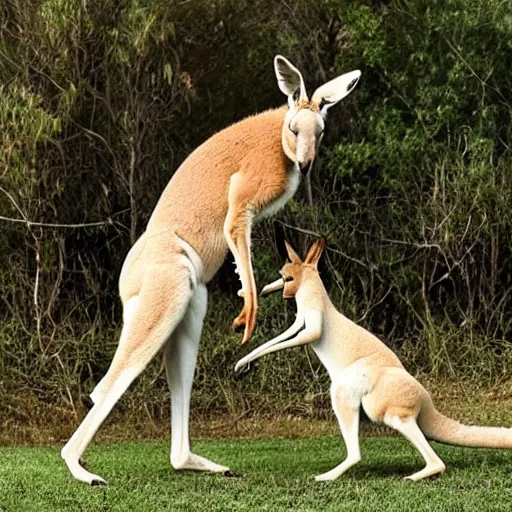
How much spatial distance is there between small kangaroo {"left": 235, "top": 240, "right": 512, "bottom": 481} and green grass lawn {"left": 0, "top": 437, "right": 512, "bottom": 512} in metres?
0.19

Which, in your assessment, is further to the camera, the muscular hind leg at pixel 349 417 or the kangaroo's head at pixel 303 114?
the kangaroo's head at pixel 303 114

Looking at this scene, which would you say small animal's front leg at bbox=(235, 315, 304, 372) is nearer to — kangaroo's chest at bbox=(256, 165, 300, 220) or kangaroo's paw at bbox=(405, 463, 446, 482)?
kangaroo's chest at bbox=(256, 165, 300, 220)

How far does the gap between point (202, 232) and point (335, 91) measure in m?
1.03

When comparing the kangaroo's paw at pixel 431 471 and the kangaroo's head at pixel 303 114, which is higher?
the kangaroo's head at pixel 303 114

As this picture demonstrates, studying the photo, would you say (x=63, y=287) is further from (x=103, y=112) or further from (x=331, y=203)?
(x=331, y=203)

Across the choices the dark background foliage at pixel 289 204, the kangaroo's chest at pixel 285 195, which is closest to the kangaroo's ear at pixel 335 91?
the kangaroo's chest at pixel 285 195

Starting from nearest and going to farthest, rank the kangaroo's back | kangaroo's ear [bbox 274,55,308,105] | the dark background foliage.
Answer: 1. the kangaroo's back
2. kangaroo's ear [bbox 274,55,308,105]
3. the dark background foliage

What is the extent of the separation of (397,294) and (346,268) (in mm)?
516

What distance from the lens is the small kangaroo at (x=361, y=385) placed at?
17.2 ft

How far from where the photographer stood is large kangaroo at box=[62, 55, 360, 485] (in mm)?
5391

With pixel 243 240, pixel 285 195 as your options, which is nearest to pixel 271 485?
pixel 243 240

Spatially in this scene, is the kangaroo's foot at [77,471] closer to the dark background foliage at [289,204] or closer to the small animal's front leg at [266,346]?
the small animal's front leg at [266,346]

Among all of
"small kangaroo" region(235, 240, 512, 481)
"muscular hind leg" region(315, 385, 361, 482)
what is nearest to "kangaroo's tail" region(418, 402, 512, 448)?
"small kangaroo" region(235, 240, 512, 481)

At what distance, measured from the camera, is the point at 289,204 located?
9703 mm
